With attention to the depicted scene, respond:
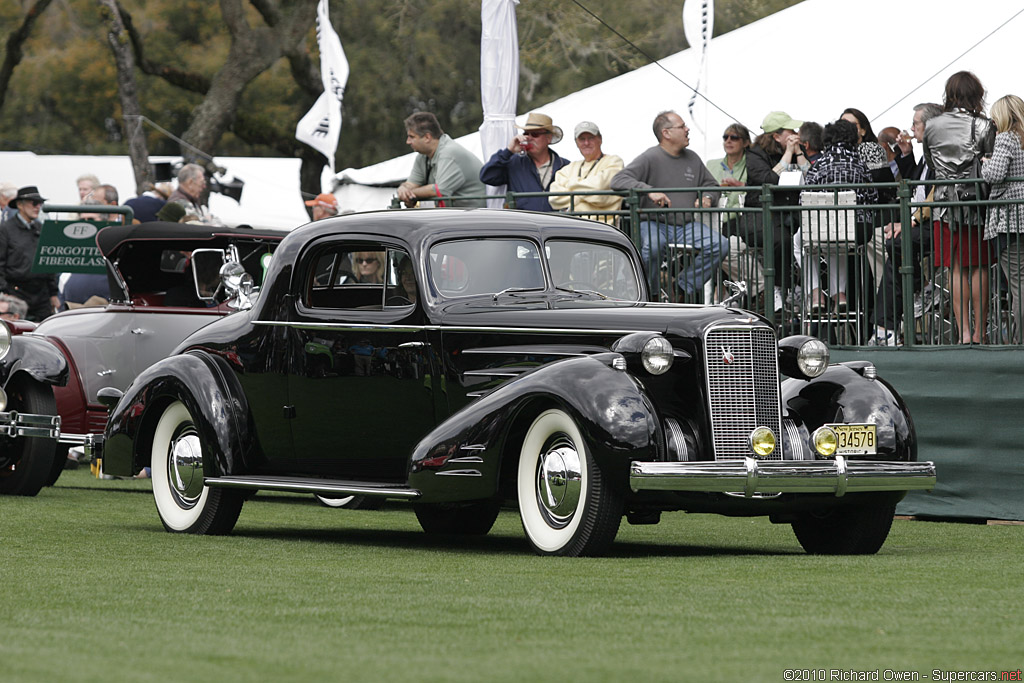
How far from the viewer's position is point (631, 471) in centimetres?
784

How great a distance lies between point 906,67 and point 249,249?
7.00 metres

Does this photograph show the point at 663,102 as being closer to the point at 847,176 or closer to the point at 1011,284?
the point at 847,176

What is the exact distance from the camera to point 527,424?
28.0 ft

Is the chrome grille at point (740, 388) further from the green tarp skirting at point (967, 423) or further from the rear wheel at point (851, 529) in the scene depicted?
the green tarp skirting at point (967, 423)

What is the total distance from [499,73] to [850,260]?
440 cm

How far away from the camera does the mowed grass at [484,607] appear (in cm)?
503

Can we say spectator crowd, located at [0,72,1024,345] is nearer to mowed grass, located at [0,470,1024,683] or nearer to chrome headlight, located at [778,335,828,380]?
mowed grass, located at [0,470,1024,683]

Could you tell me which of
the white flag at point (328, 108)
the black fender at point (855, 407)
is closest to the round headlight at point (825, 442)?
the black fender at point (855, 407)

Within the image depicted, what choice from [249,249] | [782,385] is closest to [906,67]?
[249,249]

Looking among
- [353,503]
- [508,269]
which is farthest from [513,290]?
→ [353,503]

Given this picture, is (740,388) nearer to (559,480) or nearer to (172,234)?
(559,480)

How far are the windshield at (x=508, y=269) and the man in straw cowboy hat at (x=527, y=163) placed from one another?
3963 millimetres

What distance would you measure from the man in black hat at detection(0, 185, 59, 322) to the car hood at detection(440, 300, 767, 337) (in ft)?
30.1

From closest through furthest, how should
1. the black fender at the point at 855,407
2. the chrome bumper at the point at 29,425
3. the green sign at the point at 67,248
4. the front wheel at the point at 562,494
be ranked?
1. the front wheel at the point at 562,494
2. the black fender at the point at 855,407
3. the chrome bumper at the point at 29,425
4. the green sign at the point at 67,248
